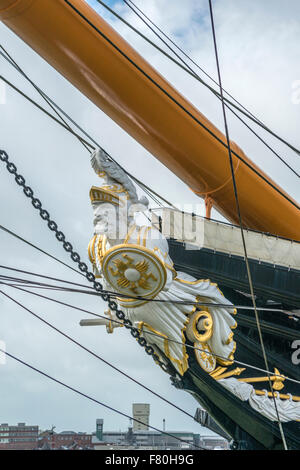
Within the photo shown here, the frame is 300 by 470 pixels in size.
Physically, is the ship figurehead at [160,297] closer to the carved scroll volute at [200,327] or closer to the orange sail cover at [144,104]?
the carved scroll volute at [200,327]

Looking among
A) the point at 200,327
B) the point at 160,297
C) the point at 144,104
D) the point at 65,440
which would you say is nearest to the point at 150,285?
the point at 160,297

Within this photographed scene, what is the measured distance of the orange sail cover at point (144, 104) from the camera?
255 inches

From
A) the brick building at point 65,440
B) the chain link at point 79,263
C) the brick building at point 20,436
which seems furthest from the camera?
the brick building at point 20,436

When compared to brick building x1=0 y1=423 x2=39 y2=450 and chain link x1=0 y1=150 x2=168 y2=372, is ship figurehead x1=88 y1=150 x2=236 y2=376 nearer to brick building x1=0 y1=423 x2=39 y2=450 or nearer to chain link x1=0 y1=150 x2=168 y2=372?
chain link x1=0 y1=150 x2=168 y2=372

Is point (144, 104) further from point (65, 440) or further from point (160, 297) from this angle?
point (65, 440)

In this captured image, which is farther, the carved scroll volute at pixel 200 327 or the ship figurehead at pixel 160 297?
the carved scroll volute at pixel 200 327

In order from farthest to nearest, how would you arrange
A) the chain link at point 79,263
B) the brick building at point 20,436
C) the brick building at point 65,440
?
the brick building at point 20,436 → the brick building at point 65,440 → the chain link at point 79,263

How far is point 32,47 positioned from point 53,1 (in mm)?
465

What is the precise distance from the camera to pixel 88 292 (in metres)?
6.40

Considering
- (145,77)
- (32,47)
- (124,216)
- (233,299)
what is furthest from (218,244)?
(32,47)

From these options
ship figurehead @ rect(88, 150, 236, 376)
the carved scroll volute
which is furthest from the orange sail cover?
the carved scroll volute

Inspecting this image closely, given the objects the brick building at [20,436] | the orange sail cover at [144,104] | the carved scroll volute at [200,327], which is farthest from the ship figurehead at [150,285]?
the brick building at [20,436]
